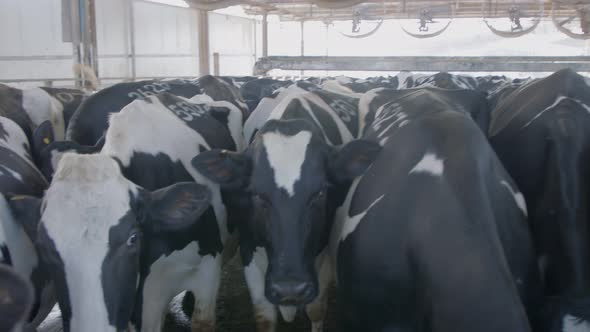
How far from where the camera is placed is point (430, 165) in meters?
2.59

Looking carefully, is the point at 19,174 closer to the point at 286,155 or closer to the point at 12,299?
the point at 286,155

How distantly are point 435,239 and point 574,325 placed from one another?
Result: 1.98 ft

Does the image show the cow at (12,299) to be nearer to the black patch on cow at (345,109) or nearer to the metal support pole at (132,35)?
the black patch on cow at (345,109)

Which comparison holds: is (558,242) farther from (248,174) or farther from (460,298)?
(248,174)

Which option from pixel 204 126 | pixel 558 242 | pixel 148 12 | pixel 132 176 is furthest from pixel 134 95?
pixel 148 12

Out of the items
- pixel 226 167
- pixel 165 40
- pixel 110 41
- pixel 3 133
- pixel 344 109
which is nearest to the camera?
pixel 226 167

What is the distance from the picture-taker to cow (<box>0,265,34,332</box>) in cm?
150

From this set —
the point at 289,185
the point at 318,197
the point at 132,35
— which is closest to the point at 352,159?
the point at 318,197

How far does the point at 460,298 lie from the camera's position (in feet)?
6.90

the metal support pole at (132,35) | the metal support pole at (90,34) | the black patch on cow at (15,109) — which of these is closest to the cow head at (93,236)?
the black patch on cow at (15,109)

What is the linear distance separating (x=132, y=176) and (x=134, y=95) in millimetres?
2742

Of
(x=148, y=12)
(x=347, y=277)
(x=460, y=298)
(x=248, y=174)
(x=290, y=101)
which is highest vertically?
(x=148, y=12)

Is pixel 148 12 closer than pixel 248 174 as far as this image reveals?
No

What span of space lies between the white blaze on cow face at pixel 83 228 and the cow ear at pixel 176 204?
189 millimetres
